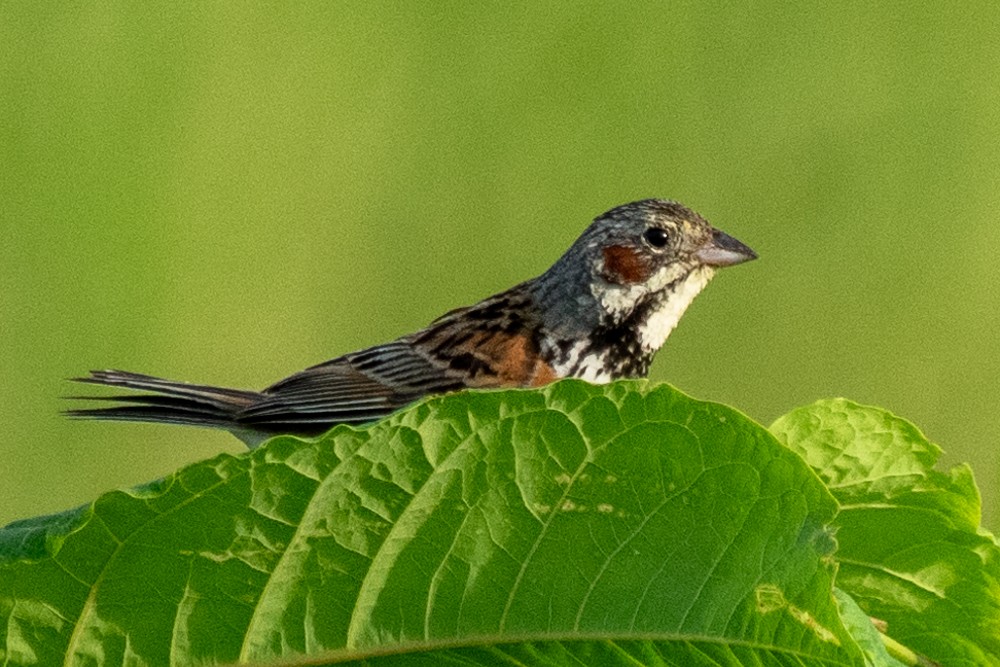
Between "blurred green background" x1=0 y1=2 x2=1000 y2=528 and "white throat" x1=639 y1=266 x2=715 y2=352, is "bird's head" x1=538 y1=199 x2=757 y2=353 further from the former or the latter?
"blurred green background" x1=0 y1=2 x2=1000 y2=528

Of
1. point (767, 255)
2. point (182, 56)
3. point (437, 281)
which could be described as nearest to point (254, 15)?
point (182, 56)

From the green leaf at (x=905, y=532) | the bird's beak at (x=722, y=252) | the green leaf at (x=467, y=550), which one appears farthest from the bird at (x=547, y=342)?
the green leaf at (x=467, y=550)

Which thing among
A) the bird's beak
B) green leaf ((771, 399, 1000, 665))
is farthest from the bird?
green leaf ((771, 399, 1000, 665))

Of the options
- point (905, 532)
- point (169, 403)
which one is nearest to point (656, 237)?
point (169, 403)

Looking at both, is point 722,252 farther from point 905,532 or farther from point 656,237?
point 905,532

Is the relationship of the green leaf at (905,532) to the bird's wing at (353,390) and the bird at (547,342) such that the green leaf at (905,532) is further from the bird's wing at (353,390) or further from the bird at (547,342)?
the bird's wing at (353,390)

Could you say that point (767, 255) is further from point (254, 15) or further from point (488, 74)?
point (254, 15)

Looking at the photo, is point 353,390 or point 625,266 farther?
point 353,390
